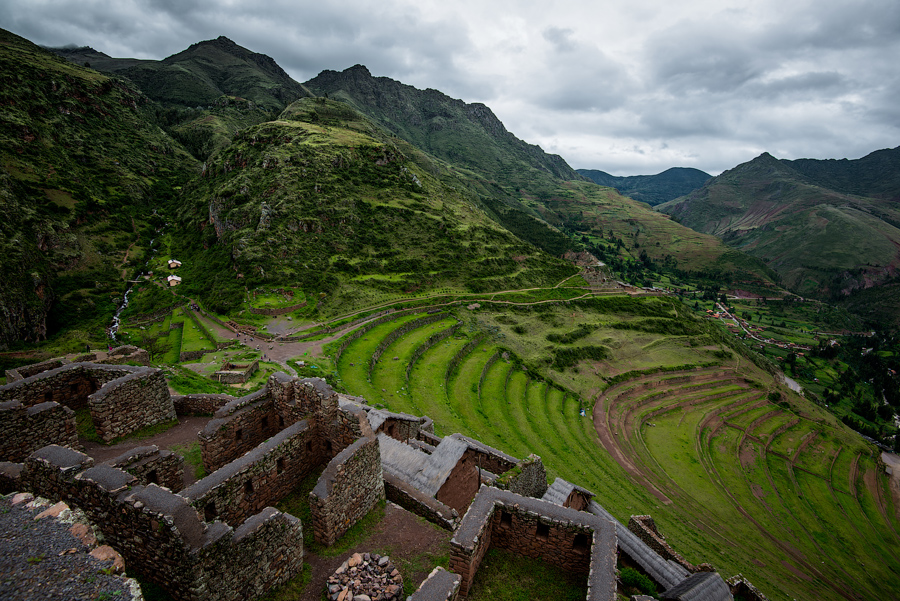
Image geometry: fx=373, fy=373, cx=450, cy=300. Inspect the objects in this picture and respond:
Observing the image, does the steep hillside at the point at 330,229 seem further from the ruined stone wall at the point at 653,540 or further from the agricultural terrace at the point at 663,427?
the ruined stone wall at the point at 653,540

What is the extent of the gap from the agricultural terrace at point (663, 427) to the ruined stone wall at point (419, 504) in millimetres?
19262

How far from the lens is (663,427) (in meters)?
49.6

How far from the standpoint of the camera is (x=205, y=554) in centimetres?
597

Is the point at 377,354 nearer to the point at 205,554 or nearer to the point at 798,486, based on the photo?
the point at 205,554

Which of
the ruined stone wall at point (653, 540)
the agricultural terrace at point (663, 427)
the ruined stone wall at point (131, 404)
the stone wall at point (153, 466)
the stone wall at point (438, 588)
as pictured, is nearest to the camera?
the stone wall at point (438, 588)

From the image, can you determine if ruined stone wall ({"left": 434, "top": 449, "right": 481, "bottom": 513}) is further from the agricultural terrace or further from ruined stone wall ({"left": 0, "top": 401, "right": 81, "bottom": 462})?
the agricultural terrace

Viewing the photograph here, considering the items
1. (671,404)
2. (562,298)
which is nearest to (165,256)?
(562,298)

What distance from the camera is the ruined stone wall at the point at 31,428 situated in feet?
27.9

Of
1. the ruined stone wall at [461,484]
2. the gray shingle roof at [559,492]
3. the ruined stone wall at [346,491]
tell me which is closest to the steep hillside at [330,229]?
the ruined stone wall at [461,484]

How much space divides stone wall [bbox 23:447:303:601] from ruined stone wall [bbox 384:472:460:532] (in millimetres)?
4106

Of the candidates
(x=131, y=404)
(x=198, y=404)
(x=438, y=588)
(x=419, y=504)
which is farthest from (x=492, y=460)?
(x=131, y=404)

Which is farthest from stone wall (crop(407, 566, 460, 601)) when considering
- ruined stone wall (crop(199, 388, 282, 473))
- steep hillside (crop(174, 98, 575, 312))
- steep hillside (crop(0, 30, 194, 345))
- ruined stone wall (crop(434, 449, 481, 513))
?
steep hillside (crop(0, 30, 194, 345))

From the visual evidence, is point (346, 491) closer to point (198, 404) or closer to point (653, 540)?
point (198, 404)

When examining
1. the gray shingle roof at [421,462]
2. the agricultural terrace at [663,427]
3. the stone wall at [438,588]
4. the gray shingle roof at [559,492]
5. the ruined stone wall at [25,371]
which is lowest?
the agricultural terrace at [663,427]
